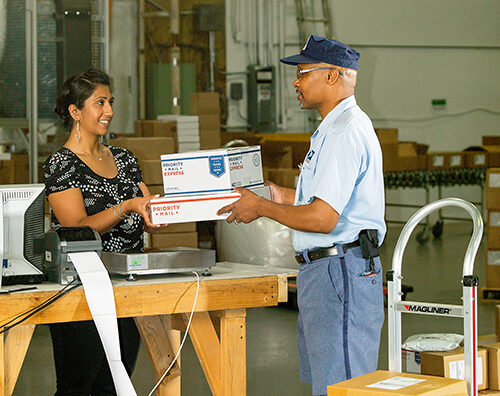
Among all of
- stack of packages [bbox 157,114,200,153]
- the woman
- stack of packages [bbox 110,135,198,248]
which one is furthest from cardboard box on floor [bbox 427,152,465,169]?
the woman

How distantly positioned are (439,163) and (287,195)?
6957 mm

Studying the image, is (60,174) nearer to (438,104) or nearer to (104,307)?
(104,307)

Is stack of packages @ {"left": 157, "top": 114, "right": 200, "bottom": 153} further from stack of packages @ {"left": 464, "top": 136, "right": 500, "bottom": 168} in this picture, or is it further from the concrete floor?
stack of packages @ {"left": 464, "top": 136, "right": 500, "bottom": 168}

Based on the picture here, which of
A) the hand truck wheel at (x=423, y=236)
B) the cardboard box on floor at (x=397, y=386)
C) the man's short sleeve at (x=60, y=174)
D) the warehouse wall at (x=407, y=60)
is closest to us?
the cardboard box on floor at (x=397, y=386)

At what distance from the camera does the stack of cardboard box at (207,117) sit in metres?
8.05

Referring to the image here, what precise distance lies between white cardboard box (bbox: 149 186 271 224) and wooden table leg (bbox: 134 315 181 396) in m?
0.55

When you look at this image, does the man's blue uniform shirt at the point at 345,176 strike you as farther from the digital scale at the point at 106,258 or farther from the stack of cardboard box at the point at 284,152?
the stack of cardboard box at the point at 284,152

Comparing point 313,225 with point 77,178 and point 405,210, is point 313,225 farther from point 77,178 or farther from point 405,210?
→ point 405,210

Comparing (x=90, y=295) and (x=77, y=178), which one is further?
(x=77, y=178)

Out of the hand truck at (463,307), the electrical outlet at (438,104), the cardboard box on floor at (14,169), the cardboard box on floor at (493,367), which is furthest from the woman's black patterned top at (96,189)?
the electrical outlet at (438,104)

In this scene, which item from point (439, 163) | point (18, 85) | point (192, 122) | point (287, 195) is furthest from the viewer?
point (439, 163)

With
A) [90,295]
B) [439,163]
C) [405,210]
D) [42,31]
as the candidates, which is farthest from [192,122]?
[90,295]

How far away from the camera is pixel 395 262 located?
8.04ft

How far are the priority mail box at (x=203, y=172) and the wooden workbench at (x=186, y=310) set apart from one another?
11.6 inches
